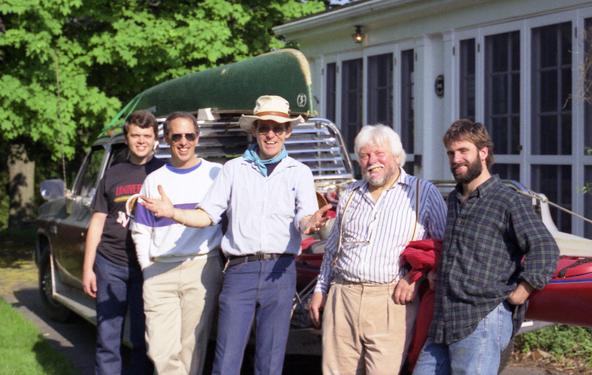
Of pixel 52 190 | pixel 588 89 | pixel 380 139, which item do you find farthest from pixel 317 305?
pixel 588 89

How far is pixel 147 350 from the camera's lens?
5.39m

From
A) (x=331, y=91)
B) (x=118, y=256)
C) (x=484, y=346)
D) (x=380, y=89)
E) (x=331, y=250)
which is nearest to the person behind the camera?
(x=484, y=346)

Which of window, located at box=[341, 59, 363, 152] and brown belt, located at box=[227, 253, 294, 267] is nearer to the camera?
brown belt, located at box=[227, 253, 294, 267]

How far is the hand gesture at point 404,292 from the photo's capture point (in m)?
4.25

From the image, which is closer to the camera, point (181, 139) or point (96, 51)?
point (181, 139)

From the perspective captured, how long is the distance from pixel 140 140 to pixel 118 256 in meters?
0.72

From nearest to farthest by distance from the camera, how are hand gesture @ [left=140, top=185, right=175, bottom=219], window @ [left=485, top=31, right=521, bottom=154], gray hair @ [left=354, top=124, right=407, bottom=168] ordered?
gray hair @ [left=354, top=124, right=407, bottom=168] < hand gesture @ [left=140, top=185, right=175, bottom=219] < window @ [left=485, top=31, right=521, bottom=154]

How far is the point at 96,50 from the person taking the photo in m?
12.3

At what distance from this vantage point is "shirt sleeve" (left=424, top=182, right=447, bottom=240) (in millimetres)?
4367

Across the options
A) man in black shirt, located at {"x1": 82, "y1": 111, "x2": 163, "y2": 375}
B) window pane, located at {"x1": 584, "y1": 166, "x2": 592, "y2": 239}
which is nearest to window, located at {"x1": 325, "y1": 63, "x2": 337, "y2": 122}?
window pane, located at {"x1": 584, "y1": 166, "x2": 592, "y2": 239}

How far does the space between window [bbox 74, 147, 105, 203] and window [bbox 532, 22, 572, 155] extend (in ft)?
14.2

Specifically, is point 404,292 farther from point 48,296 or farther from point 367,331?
point 48,296

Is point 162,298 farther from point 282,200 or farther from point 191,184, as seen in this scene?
point 282,200

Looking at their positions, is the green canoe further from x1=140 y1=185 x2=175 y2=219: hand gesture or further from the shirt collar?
the shirt collar
